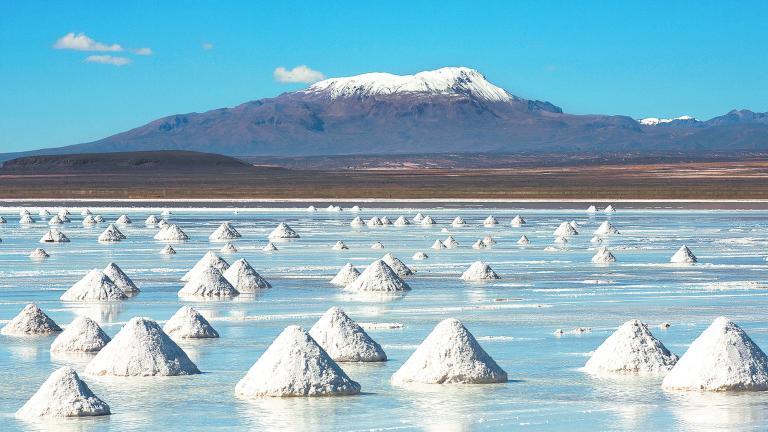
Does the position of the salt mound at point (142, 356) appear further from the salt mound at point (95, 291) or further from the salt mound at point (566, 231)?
the salt mound at point (566, 231)

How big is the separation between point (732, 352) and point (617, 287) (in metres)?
12.4

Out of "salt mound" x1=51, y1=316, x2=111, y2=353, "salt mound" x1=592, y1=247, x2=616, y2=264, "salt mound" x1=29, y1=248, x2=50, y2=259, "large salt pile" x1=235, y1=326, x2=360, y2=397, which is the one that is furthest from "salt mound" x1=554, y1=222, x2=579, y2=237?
"large salt pile" x1=235, y1=326, x2=360, y2=397

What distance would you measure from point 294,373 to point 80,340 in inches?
172

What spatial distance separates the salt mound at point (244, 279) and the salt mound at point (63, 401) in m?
13.2

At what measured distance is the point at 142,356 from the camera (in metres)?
15.4

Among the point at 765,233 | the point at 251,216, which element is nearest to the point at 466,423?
the point at 765,233

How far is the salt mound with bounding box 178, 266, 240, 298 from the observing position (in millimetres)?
25141

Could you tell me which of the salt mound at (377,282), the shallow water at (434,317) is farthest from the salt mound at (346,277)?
the salt mound at (377,282)

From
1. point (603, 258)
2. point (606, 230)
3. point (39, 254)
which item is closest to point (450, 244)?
point (603, 258)

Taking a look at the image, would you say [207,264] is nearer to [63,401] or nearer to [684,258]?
Answer: [684,258]

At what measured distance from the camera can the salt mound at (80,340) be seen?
17.3 metres

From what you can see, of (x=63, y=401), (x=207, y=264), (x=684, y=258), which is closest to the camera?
(x=63, y=401)

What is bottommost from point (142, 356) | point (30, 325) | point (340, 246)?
point (142, 356)

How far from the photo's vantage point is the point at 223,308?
76.0 ft
